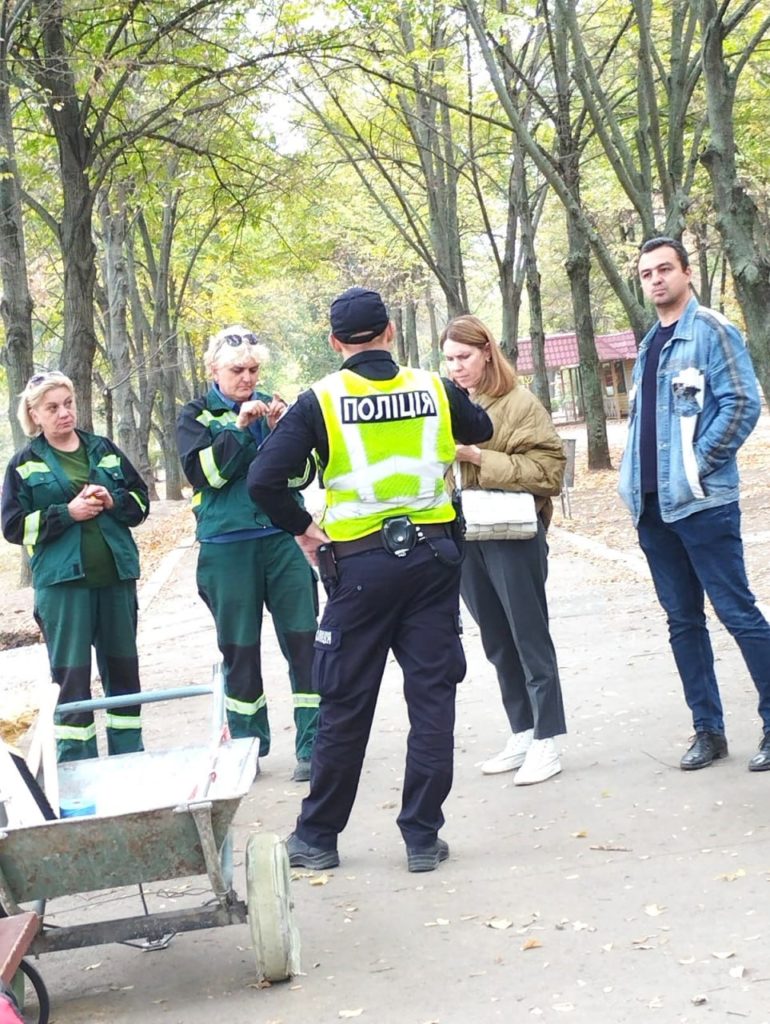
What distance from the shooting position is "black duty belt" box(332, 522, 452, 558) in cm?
518

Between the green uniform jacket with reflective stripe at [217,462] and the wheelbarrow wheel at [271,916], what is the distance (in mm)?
2521

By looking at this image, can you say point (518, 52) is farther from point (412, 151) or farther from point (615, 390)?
point (615, 390)

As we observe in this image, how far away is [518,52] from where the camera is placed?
21422 mm

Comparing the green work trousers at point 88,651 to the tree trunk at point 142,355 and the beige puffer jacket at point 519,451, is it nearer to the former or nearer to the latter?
the beige puffer jacket at point 519,451

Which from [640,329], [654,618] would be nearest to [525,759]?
[654,618]

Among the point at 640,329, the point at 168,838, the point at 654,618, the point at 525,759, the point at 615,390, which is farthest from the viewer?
the point at 615,390

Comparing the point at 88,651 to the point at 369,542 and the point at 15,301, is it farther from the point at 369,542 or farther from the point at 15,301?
the point at 15,301

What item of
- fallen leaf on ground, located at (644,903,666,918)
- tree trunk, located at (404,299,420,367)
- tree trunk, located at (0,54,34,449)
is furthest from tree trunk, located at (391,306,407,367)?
fallen leaf on ground, located at (644,903,666,918)

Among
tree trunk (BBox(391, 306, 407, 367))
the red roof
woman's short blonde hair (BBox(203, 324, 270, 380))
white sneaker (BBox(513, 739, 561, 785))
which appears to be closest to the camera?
Result: white sneaker (BBox(513, 739, 561, 785))

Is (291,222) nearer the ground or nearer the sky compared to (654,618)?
nearer the sky

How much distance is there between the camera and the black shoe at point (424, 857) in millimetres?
5230

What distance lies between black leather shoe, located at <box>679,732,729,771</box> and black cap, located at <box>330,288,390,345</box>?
7.72 ft

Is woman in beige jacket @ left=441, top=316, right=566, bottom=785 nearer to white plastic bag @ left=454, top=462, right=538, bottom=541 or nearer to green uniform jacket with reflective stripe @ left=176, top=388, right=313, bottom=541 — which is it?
white plastic bag @ left=454, top=462, right=538, bottom=541

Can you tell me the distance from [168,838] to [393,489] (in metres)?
1.67
